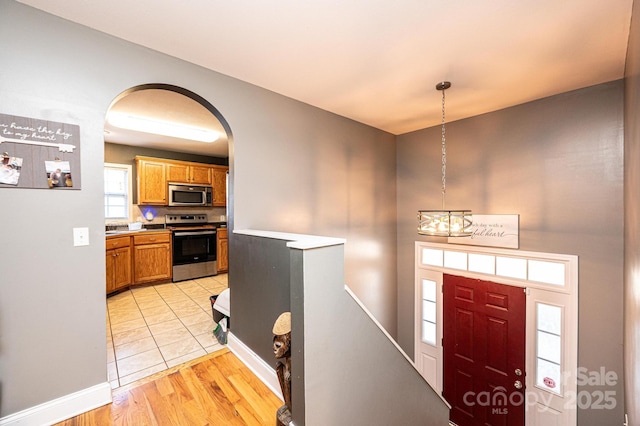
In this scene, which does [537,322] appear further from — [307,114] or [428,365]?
[307,114]

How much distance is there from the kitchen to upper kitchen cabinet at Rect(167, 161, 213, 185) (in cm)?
2

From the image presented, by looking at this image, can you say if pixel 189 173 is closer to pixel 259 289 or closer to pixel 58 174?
pixel 58 174

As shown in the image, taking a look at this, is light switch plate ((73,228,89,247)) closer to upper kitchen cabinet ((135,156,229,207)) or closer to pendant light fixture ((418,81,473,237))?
pendant light fixture ((418,81,473,237))

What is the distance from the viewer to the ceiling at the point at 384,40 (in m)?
1.54

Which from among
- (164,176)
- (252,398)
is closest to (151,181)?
(164,176)

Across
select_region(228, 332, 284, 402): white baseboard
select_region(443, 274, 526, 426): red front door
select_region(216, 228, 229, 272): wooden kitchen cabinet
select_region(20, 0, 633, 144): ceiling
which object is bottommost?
select_region(443, 274, 526, 426): red front door

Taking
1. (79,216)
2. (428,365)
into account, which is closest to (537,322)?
(428,365)

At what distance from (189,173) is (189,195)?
1.53 feet

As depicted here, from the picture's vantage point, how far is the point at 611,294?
2461 mm

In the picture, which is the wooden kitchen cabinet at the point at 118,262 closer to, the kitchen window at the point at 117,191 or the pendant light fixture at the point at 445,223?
the kitchen window at the point at 117,191

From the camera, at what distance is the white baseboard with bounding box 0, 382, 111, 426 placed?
1444 mm

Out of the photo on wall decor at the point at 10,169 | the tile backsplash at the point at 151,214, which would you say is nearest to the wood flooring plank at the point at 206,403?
the photo on wall decor at the point at 10,169

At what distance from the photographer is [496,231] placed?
3.21m

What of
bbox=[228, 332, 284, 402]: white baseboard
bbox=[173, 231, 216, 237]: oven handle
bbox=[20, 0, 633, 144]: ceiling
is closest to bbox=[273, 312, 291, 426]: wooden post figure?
bbox=[228, 332, 284, 402]: white baseboard
